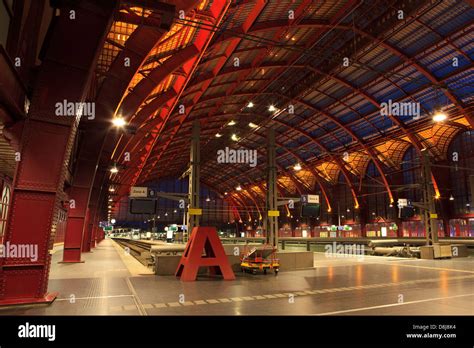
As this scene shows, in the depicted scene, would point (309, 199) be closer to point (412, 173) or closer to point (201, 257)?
point (201, 257)


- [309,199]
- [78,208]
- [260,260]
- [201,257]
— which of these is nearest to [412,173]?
[309,199]

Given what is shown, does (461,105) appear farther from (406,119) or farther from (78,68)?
(78,68)

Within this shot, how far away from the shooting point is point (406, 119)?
118 ft

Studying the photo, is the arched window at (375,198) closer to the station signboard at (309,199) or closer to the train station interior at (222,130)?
the train station interior at (222,130)

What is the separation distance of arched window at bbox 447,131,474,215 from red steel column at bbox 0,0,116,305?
39256 millimetres

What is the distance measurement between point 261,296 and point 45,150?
270 inches

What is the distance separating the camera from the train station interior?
7809 millimetres

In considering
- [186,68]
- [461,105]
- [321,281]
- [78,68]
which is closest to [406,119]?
[461,105]

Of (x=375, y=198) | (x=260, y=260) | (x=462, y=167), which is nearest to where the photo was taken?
(x=260, y=260)

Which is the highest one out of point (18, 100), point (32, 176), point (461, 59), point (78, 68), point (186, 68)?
point (461, 59)

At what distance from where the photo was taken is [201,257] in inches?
507

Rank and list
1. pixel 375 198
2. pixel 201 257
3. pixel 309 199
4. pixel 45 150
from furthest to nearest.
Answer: pixel 375 198 < pixel 309 199 < pixel 201 257 < pixel 45 150

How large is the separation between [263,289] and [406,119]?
32.8 metres

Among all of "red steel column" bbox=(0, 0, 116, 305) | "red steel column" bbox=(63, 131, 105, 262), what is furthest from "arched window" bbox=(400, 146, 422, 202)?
"red steel column" bbox=(0, 0, 116, 305)
